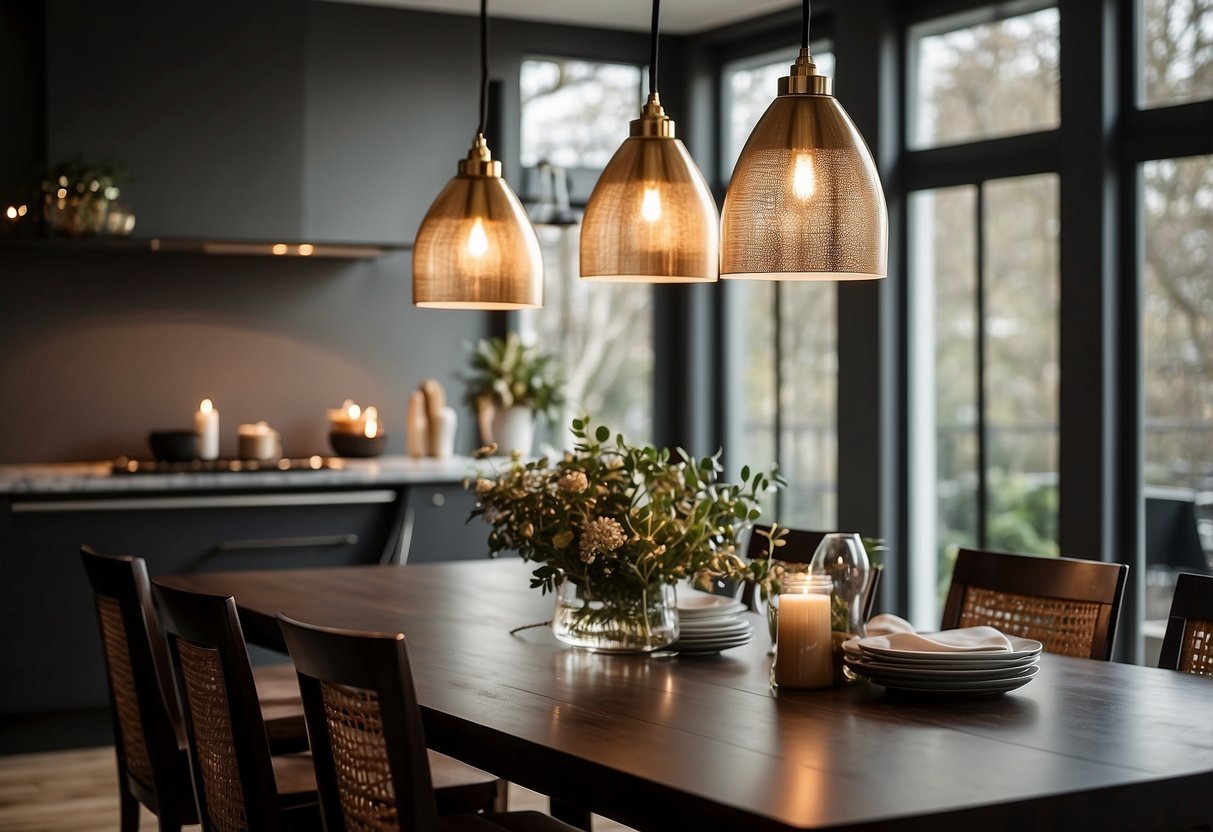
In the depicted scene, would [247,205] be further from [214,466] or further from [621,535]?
[621,535]

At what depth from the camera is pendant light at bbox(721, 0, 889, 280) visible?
2156mm

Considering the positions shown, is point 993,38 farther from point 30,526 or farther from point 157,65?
point 30,526

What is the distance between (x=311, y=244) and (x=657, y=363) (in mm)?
1695

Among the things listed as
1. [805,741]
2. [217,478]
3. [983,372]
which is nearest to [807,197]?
[805,741]

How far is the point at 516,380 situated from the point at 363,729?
4075 millimetres

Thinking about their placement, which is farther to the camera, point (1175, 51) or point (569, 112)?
point (569, 112)

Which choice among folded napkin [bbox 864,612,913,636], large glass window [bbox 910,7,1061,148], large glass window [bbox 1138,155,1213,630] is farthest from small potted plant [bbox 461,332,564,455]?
folded napkin [bbox 864,612,913,636]

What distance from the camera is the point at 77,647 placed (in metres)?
4.95

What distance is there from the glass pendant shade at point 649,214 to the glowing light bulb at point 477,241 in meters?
0.29

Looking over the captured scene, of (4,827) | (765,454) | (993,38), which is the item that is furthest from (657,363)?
(4,827)

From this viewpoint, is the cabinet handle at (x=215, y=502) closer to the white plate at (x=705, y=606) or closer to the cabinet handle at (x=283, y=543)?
the cabinet handle at (x=283, y=543)

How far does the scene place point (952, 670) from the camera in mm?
2152

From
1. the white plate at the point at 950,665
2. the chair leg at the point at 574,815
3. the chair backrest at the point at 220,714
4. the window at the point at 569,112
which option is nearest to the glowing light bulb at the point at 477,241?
the chair backrest at the point at 220,714

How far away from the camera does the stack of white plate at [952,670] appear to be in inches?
84.7
